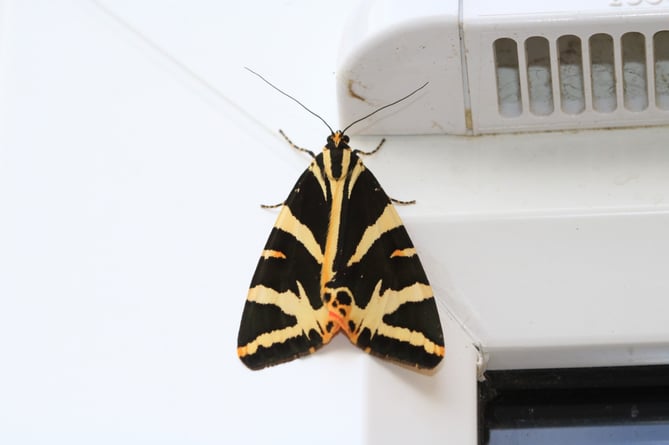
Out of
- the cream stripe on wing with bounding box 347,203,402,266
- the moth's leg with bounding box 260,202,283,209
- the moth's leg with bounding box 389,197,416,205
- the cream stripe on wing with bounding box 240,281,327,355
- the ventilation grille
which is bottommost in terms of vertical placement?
the cream stripe on wing with bounding box 240,281,327,355

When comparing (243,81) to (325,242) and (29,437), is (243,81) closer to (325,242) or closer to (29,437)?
(325,242)

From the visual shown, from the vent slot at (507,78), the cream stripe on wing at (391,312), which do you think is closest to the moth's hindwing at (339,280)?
the cream stripe on wing at (391,312)

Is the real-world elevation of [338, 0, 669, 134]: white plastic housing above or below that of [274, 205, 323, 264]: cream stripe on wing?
above

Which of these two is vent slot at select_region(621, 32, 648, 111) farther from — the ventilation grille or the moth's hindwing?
the moth's hindwing

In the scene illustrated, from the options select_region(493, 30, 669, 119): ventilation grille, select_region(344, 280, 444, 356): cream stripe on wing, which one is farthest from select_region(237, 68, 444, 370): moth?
select_region(493, 30, 669, 119): ventilation grille

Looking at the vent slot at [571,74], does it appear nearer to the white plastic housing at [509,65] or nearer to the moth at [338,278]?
the white plastic housing at [509,65]

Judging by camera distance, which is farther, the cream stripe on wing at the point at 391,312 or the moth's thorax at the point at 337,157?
the moth's thorax at the point at 337,157
